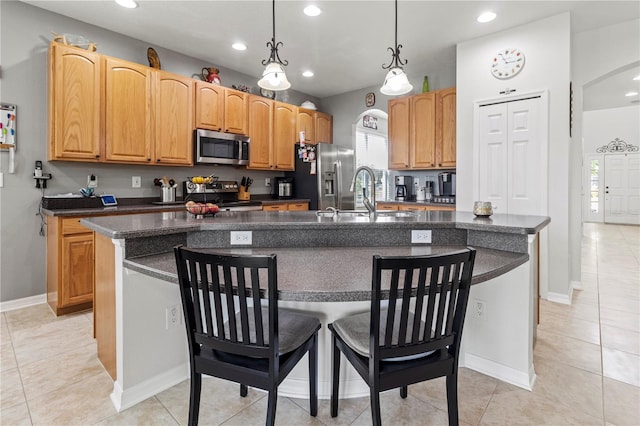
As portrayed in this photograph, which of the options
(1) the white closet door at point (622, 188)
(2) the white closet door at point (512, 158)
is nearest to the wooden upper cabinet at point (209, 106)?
(2) the white closet door at point (512, 158)

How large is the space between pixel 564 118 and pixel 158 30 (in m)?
4.37

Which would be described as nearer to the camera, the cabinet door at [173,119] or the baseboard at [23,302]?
the baseboard at [23,302]

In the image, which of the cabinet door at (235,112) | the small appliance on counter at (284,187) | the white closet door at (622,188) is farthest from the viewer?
the white closet door at (622,188)

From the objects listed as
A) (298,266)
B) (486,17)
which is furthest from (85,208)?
(486,17)

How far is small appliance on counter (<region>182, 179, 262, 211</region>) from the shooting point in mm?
4262

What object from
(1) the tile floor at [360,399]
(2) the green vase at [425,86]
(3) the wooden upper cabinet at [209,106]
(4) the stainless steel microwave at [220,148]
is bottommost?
(1) the tile floor at [360,399]

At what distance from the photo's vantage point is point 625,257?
536 centimetres

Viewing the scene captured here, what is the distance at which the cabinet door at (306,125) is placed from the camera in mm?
5500

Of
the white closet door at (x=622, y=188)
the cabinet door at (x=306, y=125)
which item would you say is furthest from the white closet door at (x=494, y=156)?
the white closet door at (x=622, y=188)

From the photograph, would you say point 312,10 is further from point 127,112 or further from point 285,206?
point 285,206

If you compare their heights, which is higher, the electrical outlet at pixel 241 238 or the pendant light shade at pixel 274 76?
the pendant light shade at pixel 274 76

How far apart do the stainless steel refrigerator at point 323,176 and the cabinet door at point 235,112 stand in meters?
→ 1.07

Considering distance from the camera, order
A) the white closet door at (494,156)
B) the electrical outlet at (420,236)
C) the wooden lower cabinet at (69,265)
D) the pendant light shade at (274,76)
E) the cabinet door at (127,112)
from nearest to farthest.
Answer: the electrical outlet at (420,236)
the pendant light shade at (274,76)
the wooden lower cabinet at (69,265)
the cabinet door at (127,112)
the white closet door at (494,156)

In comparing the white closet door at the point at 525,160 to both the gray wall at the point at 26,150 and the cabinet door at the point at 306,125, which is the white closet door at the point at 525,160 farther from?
the gray wall at the point at 26,150
